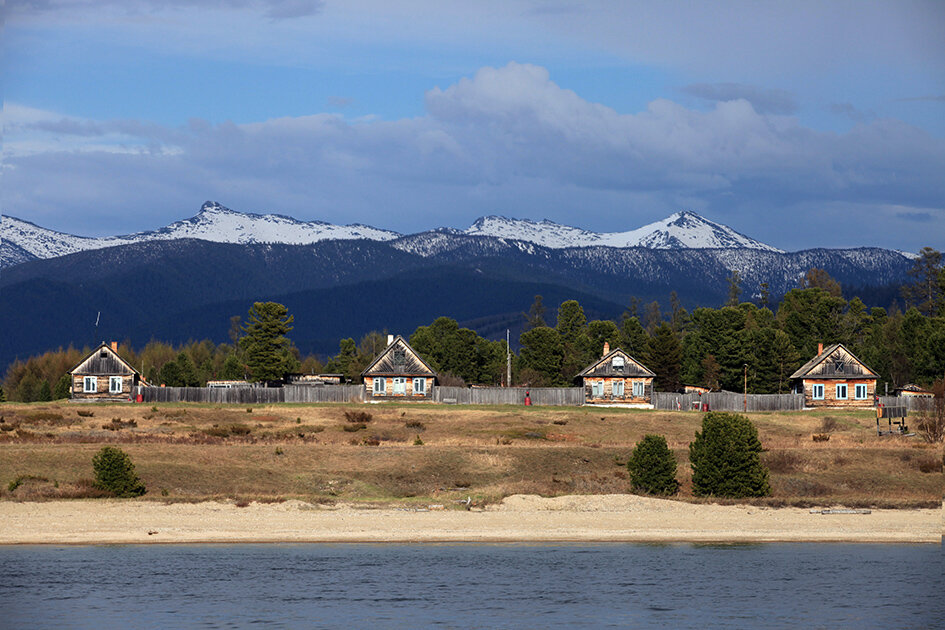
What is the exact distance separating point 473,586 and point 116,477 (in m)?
20.2

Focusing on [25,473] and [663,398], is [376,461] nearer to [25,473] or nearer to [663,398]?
[25,473]

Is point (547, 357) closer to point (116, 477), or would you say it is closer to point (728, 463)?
point (728, 463)

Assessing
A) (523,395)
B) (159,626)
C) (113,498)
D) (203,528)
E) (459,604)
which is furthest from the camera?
Answer: (523,395)

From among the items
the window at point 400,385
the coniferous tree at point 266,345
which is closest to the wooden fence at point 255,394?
the window at point 400,385

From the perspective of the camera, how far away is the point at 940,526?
46.6m

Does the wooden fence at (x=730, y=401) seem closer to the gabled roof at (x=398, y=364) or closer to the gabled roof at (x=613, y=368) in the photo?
the gabled roof at (x=613, y=368)

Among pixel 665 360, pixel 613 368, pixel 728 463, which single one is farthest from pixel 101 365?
pixel 728 463

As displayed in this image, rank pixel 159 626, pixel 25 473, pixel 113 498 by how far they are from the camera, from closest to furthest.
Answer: pixel 159 626, pixel 113 498, pixel 25 473

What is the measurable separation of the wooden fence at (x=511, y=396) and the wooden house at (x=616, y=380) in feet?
6.93

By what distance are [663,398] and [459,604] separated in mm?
74251

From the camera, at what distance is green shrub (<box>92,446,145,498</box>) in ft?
163

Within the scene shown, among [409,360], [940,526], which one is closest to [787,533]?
[940,526]

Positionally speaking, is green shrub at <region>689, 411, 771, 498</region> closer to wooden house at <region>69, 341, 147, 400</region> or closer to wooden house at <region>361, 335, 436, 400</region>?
wooden house at <region>361, 335, 436, 400</region>

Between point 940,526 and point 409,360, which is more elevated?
point 409,360
